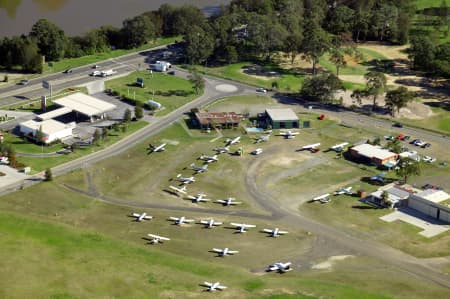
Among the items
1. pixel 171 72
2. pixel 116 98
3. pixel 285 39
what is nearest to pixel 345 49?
pixel 285 39

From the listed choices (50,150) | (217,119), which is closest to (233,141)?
(217,119)

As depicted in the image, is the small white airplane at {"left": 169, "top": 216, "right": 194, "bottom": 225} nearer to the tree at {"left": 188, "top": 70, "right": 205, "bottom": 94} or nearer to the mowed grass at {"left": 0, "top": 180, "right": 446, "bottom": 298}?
the mowed grass at {"left": 0, "top": 180, "right": 446, "bottom": 298}

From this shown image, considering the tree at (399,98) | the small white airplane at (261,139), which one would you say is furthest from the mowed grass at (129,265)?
the tree at (399,98)

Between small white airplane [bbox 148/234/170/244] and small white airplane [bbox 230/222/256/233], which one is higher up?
small white airplane [bbox 230/222/256/233]

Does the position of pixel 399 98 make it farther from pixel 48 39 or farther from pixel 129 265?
pixel 48 39

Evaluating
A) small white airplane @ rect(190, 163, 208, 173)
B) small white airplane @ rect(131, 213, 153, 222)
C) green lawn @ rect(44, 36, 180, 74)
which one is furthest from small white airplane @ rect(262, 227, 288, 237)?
green lawn @ rect(44, 36, 180, 74)

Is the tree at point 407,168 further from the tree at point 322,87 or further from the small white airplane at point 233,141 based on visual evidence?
the tree at point 322,87
